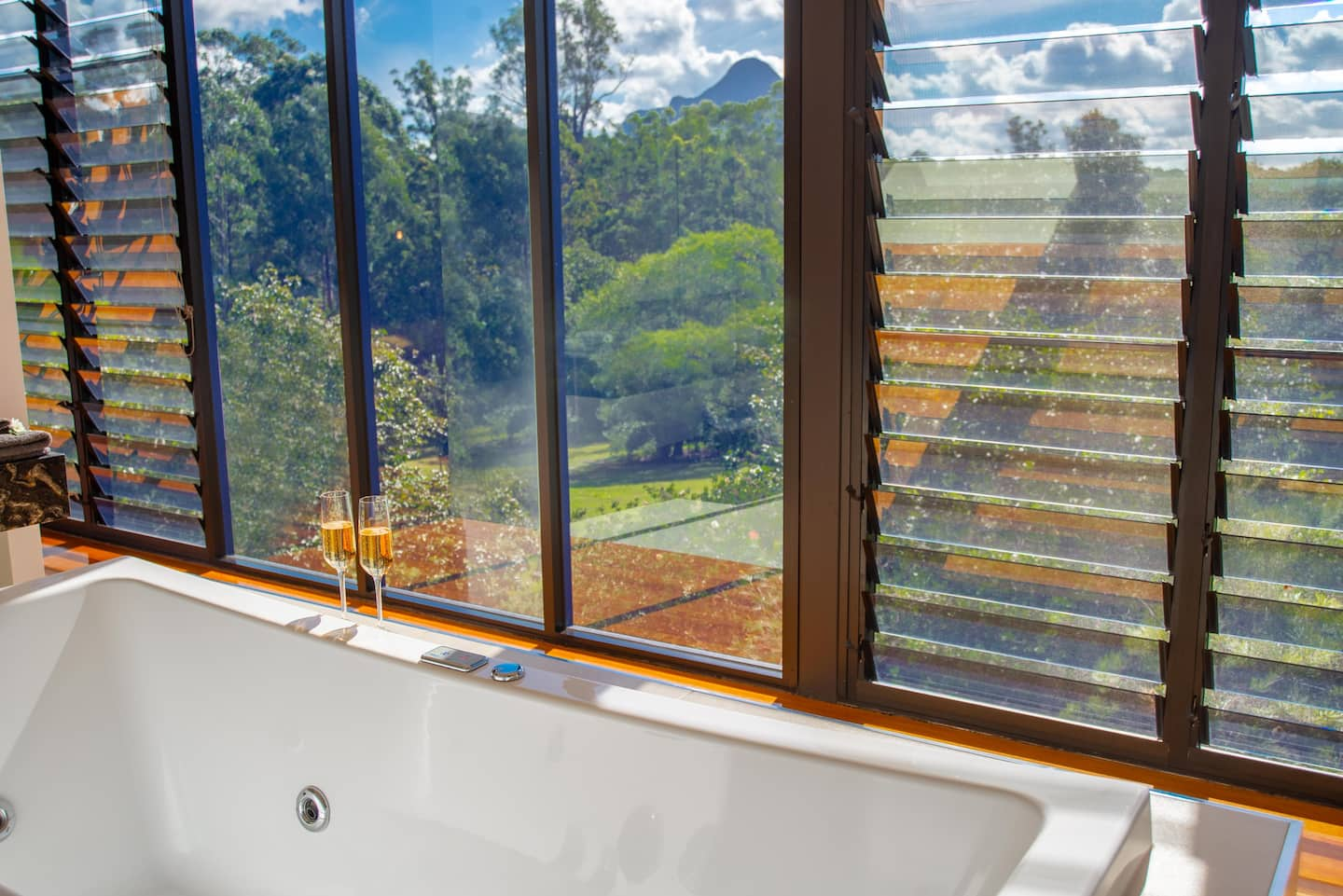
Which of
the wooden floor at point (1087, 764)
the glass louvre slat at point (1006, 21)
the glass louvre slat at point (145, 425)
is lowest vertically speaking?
the wooden floor at point (1087, 764)

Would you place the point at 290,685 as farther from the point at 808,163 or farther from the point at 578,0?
the point at 578,0

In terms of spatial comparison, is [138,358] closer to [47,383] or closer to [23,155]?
[47,383]

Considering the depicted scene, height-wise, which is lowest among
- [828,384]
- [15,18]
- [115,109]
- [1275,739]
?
[1275,739]

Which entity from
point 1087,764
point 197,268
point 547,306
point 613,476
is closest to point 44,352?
point 197,268

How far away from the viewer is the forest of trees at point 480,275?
8.89 feet

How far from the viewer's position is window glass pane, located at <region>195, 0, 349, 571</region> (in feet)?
11.3

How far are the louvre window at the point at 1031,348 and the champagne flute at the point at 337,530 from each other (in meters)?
1.19

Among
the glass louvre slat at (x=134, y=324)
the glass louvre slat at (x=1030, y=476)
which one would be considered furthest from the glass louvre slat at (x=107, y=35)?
the glass louvre slat at (x=1030, y=476)

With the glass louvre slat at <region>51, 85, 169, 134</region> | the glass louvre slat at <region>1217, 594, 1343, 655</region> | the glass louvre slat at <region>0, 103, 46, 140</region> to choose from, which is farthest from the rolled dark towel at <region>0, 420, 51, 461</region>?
the glass louvre slat at <region>1217, 594, 1343, 655</region>

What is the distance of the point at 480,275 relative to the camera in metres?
3.10

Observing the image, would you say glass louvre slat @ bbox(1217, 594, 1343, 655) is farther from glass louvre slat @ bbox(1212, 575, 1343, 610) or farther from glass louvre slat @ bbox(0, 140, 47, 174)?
glass louvre slat @ bbox(0, 140, 47, 174)

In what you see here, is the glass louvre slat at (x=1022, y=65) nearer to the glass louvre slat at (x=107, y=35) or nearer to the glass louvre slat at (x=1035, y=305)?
the glass louvre slat at (x=1035, y=305)

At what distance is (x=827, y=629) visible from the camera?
2.67 m

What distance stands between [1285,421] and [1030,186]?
2.25ft
